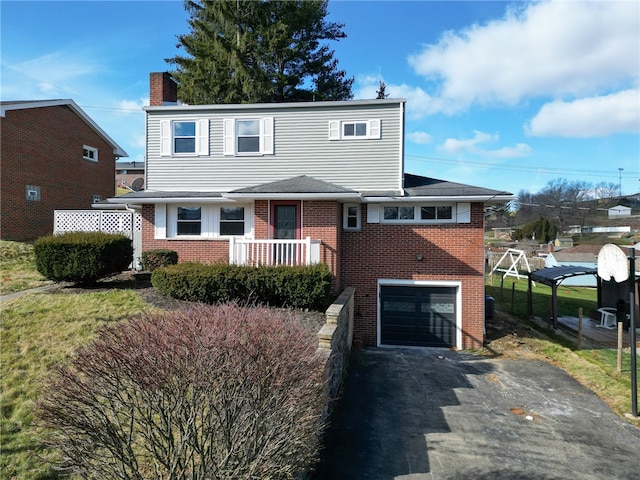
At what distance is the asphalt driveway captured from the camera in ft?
16.9

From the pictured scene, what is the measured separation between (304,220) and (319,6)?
19787 millimetres

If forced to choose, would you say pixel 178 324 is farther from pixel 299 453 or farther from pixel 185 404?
pixel 299 453

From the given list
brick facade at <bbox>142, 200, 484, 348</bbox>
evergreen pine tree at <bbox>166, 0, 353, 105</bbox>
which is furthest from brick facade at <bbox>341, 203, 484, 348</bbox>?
evergreen pine tree at <bbox>166, 0, 353, 105</bbox>

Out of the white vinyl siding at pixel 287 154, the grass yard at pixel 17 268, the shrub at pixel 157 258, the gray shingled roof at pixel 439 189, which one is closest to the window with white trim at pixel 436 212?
the gray shingled roof at pixel 439 189

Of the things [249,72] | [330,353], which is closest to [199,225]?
[330,353]

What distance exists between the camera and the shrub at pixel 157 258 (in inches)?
441

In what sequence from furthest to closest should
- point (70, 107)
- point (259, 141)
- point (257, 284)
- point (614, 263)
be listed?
point (70, 107)
point (259, 141)
point (257, 284)
point (614, 263)

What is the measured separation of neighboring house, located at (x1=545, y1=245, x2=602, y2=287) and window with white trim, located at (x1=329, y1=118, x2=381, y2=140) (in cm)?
2408

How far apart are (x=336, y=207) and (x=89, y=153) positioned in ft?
60.1

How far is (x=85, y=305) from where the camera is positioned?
8586mm

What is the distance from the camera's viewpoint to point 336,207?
10430 mm

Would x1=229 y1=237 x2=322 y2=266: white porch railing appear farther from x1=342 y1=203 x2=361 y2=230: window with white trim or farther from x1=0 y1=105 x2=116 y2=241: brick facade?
x1=0 y1=105 x2=116 y2=241: brick facade

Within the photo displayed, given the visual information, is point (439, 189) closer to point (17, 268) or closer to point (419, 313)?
point (419, 313)

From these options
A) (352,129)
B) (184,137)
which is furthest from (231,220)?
(352,129)
